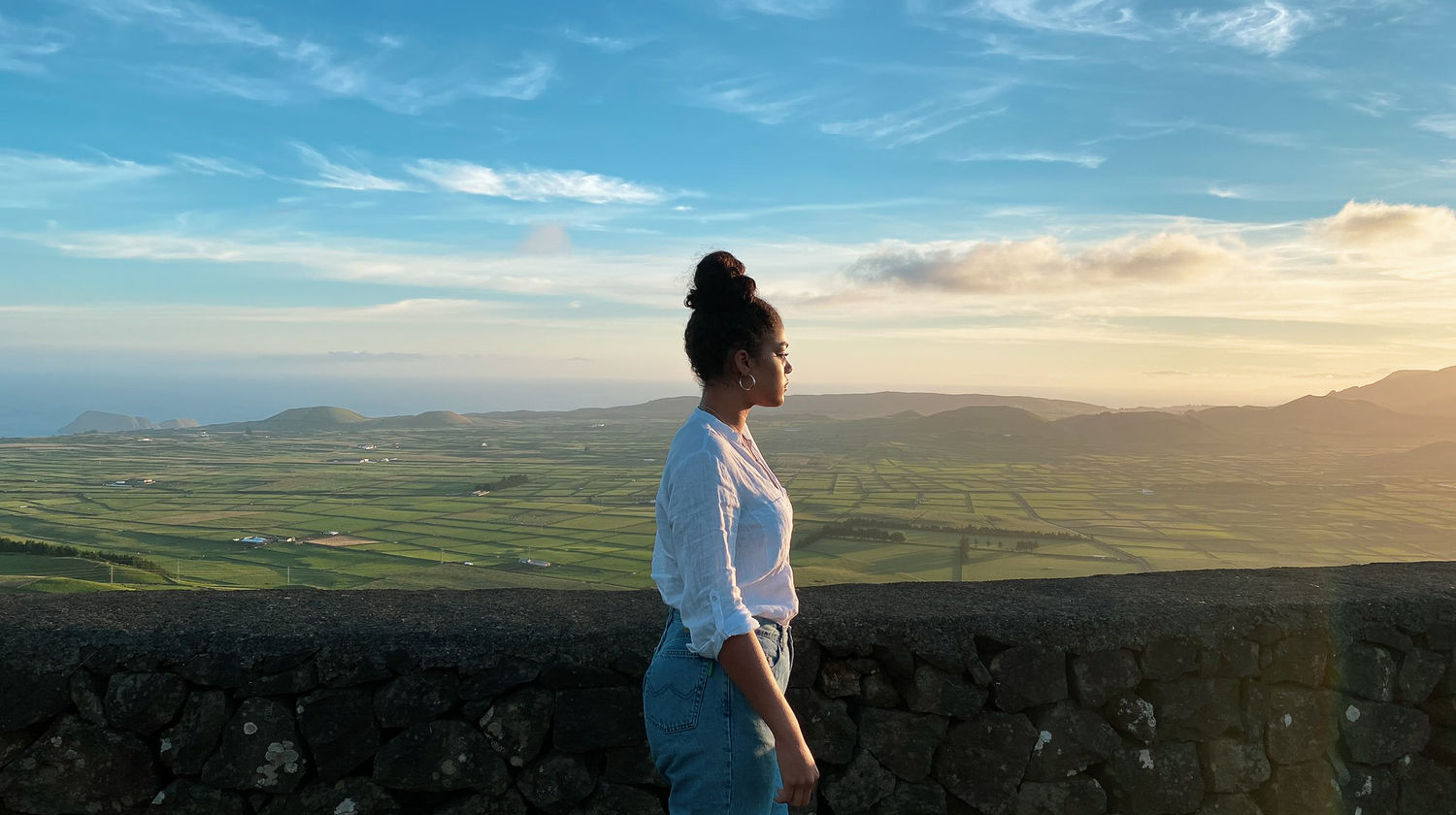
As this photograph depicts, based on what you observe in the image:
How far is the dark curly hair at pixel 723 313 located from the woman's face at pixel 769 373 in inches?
1.0

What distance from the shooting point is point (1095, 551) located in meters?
37.6

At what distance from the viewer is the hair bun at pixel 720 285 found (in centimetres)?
218

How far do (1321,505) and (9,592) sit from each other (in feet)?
205

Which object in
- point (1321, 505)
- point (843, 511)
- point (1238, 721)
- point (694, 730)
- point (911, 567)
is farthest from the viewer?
point (1321, 505)

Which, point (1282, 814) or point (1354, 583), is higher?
point (1354, 583)

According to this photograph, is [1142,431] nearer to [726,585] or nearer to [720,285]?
[720,285]

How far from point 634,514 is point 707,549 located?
4902 cm

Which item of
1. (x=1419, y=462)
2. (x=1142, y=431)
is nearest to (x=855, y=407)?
(x=1142, y=431)

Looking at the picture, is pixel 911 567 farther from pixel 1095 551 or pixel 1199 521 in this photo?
pixel 1199 521

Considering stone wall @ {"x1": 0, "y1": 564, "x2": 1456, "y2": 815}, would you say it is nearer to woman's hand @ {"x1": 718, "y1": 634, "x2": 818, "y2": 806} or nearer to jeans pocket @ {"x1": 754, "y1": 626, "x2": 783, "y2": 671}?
jeans pocket @ {"x1": 754, "y1": 626, "x2": 783, "y2": 671}

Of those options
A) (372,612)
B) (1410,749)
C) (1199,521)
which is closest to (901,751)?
(372,612)

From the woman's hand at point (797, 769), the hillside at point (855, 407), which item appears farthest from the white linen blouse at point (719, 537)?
the hillside at point (855, 407)

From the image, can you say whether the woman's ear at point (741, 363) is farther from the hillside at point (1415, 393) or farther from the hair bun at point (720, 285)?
the hillside at point (1415, 393)

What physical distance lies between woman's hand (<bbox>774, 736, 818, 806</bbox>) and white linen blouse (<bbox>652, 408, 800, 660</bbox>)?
28cm
